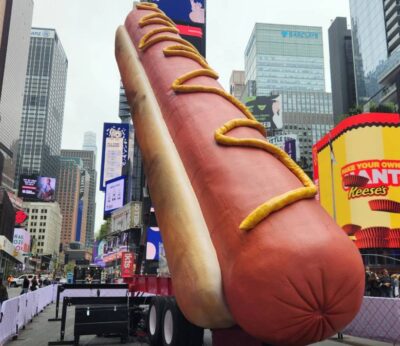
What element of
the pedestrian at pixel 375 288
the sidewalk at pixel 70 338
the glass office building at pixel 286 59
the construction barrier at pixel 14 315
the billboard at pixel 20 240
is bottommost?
the sidewalk at pixel 70 338

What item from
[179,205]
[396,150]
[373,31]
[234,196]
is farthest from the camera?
[373,31]

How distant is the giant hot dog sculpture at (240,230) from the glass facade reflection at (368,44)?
375 ft

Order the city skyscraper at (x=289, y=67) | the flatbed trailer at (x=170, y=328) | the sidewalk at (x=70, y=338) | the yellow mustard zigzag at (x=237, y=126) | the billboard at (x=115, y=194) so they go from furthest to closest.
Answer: the city skyscraper at (x=289, y=67) → the billboard at (x=115, y=194) → the sidewalk at (x=70, y=338) → the flatbed trailer at (x=170, y=328) → the yellow mustard zigzag at (x=237, y=126)

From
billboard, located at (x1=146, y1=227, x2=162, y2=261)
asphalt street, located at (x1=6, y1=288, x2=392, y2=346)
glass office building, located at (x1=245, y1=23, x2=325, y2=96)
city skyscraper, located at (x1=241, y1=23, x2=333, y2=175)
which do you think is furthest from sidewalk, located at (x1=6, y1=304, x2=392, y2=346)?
glass office building, located at (x1=245, y1=23, x2=325, y2=96)

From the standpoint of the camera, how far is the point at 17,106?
13875 centimetres

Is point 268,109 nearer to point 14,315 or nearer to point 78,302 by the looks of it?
point 14,315

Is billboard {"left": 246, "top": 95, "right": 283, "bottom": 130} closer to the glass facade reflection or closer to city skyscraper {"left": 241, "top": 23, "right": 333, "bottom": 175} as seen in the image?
the glass facade reflection

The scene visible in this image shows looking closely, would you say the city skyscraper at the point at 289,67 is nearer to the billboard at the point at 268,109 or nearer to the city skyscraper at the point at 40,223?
the billboard at the point at 268,109

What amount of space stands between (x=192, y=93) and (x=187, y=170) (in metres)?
1.84

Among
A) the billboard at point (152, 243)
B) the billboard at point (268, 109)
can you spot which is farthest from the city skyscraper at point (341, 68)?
the billboard at point (152, 243)

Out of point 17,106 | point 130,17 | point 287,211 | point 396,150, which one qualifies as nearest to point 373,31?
point 396,150

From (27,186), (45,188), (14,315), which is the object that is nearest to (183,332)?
(14,315)

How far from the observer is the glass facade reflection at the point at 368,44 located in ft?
371

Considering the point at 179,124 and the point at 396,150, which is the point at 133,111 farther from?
the point at 396,150
